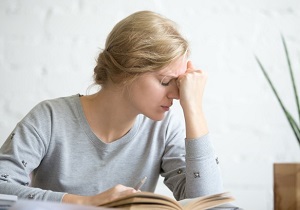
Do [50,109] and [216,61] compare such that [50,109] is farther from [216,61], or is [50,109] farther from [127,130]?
[216,61]

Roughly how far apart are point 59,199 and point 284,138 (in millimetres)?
1218

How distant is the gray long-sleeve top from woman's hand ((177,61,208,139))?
4cm

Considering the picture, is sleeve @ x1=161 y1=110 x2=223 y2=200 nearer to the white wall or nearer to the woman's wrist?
the woman's wrist

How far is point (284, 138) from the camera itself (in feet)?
6.75

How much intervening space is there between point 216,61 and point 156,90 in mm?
700

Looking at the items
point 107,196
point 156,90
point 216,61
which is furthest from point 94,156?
point 216,61

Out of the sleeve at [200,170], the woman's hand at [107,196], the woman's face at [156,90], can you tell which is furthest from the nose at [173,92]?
the woman's hand at [107,196]

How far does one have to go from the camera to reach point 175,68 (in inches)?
56.5

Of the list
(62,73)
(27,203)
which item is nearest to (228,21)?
(62,73)

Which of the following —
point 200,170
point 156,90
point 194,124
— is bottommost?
point 200,170

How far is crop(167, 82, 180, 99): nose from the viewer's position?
1440mm

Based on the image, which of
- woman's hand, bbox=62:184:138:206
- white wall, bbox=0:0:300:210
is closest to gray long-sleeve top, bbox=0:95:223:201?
woman's hand, bbox=62:184:138:206

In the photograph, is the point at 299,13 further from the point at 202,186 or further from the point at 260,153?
the point at 202,186

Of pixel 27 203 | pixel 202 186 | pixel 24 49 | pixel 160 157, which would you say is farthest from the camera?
pixel 24 49
